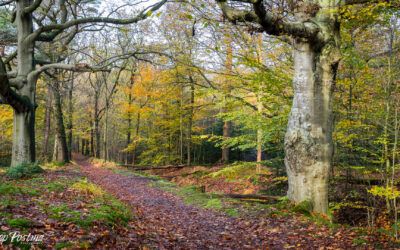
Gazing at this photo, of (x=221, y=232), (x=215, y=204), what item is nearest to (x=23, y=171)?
(x=215, y=204)

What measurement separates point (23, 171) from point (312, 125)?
27.7ft

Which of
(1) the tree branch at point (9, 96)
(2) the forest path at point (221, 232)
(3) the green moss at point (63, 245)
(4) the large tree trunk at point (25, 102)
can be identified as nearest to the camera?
(3) the green moss at point (63, 245)

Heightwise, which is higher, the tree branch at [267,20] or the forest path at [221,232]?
the tree branch at [267,20]

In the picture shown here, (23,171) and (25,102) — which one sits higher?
(25,102)

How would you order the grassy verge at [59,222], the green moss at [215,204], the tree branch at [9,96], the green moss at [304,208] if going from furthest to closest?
the green moss at [215,204], the tree branch at [9,96], the green moss at [304,208], the grassy verge at [59,222]

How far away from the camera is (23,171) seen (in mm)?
7203

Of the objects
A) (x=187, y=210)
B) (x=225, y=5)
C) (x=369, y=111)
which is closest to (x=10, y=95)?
(x=187, y=210)

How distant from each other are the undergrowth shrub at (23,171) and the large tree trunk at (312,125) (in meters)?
7.78

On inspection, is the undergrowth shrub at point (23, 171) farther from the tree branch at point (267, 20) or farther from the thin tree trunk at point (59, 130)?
the tree branch at point (267, 20)

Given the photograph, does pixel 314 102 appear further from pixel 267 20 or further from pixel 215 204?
pixel 215 204

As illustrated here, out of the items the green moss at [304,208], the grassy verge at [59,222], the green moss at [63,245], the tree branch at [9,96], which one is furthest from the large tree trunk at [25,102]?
the green moss at [304,208]

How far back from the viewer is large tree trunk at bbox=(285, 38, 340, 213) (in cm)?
520

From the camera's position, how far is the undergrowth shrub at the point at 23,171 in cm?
689

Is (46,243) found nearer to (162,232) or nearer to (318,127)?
(162,232)
